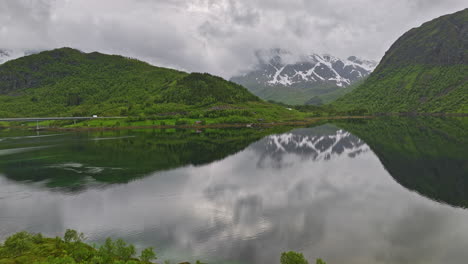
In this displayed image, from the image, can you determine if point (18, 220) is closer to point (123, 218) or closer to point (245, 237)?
point (123, 218)

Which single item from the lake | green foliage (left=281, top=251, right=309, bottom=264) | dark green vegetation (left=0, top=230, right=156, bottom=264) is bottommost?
the lake

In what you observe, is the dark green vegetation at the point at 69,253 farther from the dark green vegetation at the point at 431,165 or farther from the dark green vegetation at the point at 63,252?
the dark green vegetation at the point at 431,165

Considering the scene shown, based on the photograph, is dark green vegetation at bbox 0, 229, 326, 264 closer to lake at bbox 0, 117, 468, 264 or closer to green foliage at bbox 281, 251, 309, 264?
green foliage at bbox 281, 251, 309, 264

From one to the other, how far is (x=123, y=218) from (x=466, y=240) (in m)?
43.3

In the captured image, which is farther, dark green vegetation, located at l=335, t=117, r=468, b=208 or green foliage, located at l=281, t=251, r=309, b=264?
dark green vegetation, located at l=335, t=117, r=468, b=208

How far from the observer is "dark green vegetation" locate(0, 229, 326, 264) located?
2232 centimetres

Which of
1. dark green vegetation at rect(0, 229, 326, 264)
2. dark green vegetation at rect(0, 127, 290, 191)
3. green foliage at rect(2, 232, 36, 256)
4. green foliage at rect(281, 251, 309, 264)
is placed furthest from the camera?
dark green vegetation at rect(0, 127, 290, 191)

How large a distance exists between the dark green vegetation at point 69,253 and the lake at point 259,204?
15.7 ft

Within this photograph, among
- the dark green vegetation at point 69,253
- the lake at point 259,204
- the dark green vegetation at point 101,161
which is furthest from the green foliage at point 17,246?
the dark green vegetation at point 101,161

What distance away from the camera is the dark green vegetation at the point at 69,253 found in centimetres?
2232

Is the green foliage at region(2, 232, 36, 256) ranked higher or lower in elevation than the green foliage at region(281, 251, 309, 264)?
lower

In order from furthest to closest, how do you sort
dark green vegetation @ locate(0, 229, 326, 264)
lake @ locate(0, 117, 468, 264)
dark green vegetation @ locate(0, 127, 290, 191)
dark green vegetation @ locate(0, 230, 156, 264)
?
dark green vegetation @ locate(0, 127, 290, 191)
lake @ locate(0, 117, 468, 264)
dark green vegetation @ locate(0, 230, 156, 264)
dark green vegetation @ locate(0, 229, 326, 264)

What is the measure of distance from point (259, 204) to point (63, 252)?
2732 cm

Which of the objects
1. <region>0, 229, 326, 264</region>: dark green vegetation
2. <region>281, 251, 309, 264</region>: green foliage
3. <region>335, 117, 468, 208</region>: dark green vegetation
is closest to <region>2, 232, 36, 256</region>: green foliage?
<region>0, 229, 326, 264</region>: dark green vegetation
